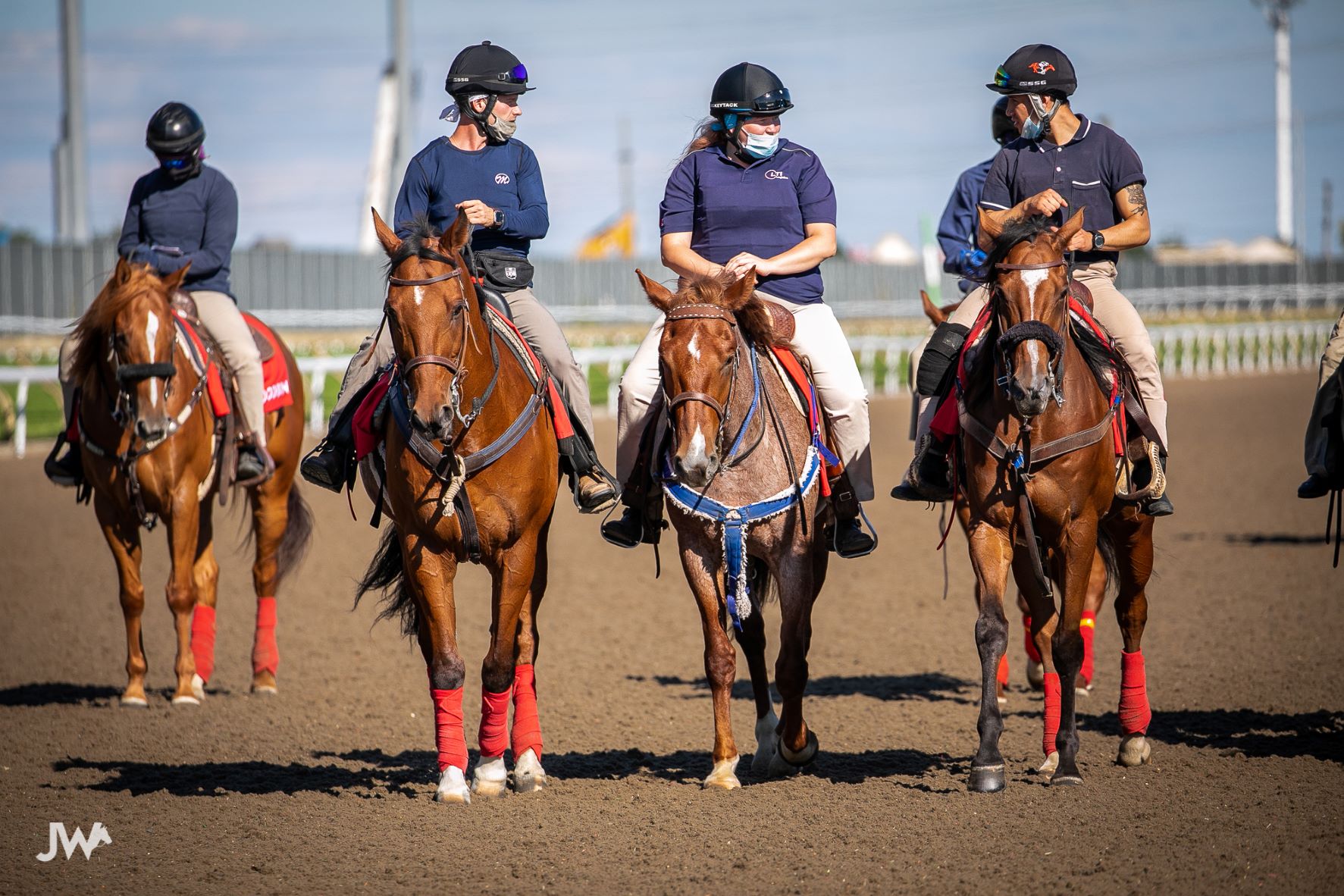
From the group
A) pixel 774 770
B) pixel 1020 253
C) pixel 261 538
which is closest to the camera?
pixel 1020 253

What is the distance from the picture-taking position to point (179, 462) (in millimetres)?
9352

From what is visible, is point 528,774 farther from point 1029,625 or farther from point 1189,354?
point 1189,354

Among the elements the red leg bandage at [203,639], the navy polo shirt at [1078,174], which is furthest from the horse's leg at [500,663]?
the red leg bandage at [203,639]

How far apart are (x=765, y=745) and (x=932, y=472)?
172cm

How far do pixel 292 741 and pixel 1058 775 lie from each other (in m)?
4.42

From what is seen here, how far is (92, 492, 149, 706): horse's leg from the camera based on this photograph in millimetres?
9391

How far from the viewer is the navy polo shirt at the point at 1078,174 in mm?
7465

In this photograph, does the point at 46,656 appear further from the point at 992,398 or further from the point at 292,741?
the point at 992,398

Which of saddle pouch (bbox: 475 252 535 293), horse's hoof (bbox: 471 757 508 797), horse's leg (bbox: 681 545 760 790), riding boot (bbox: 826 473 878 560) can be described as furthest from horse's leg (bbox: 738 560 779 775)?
saddle pouch (bbox: 475 252 535 293)

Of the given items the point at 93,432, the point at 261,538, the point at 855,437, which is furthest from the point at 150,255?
the point at 855,437

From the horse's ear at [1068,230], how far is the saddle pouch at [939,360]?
752 mm

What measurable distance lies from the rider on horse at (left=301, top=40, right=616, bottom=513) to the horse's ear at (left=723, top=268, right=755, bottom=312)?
3.70 feet

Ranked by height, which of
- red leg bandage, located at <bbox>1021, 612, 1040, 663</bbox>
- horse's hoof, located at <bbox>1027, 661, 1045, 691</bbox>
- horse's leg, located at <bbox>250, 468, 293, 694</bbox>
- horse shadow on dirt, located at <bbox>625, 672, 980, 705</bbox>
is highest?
horse's leg, located at <bbox>250, 468, 293, 694</bbox>

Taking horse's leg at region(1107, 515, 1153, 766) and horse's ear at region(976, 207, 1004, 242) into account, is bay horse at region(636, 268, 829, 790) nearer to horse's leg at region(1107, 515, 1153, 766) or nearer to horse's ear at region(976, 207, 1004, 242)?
horse's ear at region(976, 207, 1004, 242)
